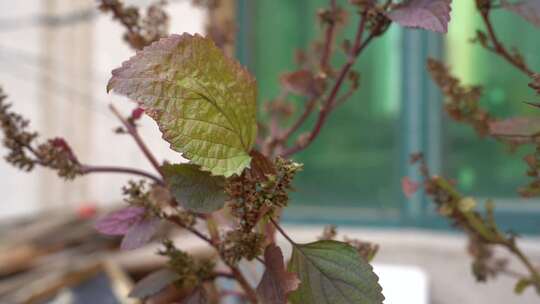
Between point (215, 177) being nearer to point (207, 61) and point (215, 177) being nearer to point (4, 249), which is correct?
point (207, 61)

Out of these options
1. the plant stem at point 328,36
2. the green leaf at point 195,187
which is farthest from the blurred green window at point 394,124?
the green leaf at point 195,187

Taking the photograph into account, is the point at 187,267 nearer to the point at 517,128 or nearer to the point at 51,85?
the point at 517,128

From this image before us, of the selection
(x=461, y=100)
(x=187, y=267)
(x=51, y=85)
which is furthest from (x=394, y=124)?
(x=187, y=267)

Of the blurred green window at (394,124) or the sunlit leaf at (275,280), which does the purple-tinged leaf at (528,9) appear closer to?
the sunlit leaf at (275,280)

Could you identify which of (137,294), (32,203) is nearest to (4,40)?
(32,203)

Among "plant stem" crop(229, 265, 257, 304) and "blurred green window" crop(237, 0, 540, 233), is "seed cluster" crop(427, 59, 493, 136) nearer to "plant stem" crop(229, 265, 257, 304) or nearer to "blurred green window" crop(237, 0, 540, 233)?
"plant stem" crop(229, 265, 257, 304)
